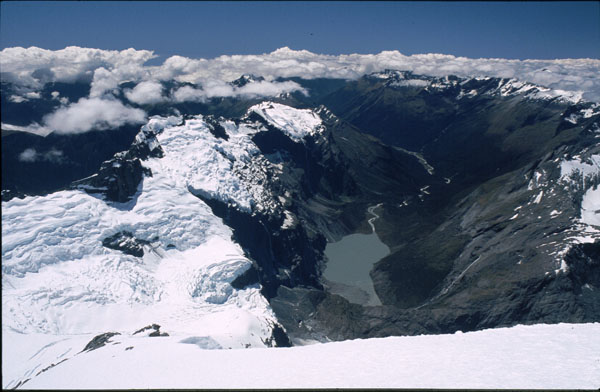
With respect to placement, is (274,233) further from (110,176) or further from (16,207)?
(16,207)

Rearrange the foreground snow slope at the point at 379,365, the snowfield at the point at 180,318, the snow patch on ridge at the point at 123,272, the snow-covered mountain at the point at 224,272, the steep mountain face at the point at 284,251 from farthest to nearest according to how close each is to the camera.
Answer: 1. the steep mountain face at the point at 284,251
2. the snow patch on ridge at the point at 123,272
3. the snow-covered mountain at the point at 224,272
4. the snowfield at the point at 180,318
5. the foreground snow slope at the point at 379,365

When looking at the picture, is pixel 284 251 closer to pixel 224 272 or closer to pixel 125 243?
pixel 224 272

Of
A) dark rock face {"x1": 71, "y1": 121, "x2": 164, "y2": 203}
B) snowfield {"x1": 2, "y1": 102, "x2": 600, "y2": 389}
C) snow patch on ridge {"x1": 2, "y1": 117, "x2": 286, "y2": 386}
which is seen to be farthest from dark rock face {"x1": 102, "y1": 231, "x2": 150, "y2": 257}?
dark rock face {"x1": 71, "y1": 121, "x2": 164, "y2": 203}

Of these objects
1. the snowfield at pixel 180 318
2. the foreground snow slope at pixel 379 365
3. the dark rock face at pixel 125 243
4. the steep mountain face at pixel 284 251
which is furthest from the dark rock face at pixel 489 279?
the foreground snow slope at pixel 379 365

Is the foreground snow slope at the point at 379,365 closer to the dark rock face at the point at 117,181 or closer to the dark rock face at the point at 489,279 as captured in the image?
the dark rock face at the point at 489,279

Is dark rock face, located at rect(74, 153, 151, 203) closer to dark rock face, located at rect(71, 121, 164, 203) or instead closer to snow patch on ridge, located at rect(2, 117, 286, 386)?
dark rock face, located at rect(71, 121, 164, 203)

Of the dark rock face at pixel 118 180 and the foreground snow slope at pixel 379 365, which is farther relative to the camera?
the dark rock face at pixel 118 180

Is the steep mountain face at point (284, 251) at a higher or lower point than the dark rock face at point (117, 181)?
lower
